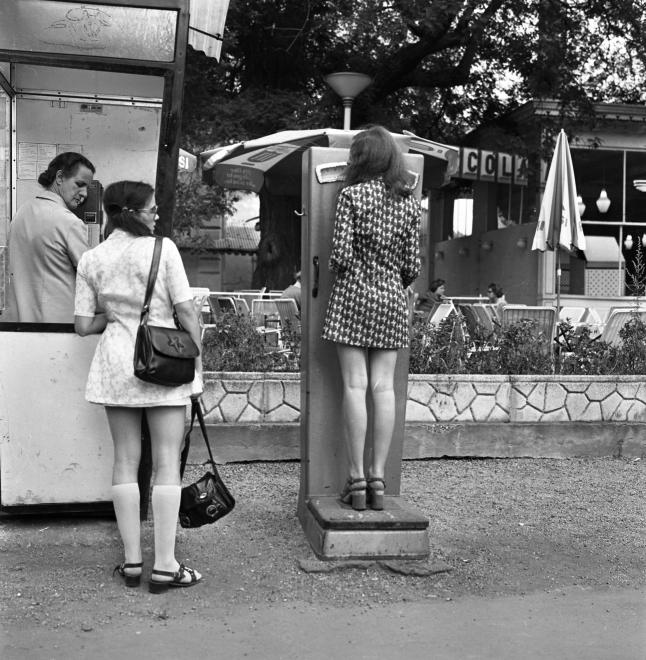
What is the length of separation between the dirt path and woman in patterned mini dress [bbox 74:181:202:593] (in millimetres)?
302

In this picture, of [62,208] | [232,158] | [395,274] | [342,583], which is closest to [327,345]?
[395,274]

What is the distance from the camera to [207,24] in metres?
5.70

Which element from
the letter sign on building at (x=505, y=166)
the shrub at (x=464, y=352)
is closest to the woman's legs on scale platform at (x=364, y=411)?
the shrub at (x=464, y=352)

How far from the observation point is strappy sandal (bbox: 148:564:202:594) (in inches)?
148

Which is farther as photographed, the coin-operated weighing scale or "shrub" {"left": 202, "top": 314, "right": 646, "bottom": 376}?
"shrub" {"left": 202, "top": 314, "right": 646, "bottom": 376}

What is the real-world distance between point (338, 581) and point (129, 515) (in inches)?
38.2

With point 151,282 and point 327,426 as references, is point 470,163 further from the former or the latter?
point 151,282

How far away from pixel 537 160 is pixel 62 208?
42.4 ft

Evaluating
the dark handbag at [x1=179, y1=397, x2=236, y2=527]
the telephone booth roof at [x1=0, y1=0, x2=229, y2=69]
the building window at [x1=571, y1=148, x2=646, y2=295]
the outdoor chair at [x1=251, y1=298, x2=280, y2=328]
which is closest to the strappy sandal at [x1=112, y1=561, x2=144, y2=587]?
the dark handbag at [x1=179, y1=397, x2=236, y2=527]

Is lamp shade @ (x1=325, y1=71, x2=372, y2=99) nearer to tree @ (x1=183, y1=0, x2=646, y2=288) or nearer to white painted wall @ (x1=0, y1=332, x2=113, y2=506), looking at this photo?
tree @ (x1=183, y1=0, x2=646, y2=288)

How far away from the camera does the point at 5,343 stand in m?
4.38

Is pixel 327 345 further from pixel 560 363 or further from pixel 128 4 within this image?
pixel 560 363

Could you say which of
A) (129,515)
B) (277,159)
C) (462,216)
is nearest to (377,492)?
(129,515)

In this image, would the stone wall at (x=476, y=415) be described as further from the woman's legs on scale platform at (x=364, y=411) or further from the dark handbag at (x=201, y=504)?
the dark handbag at (x=201, y=504)
